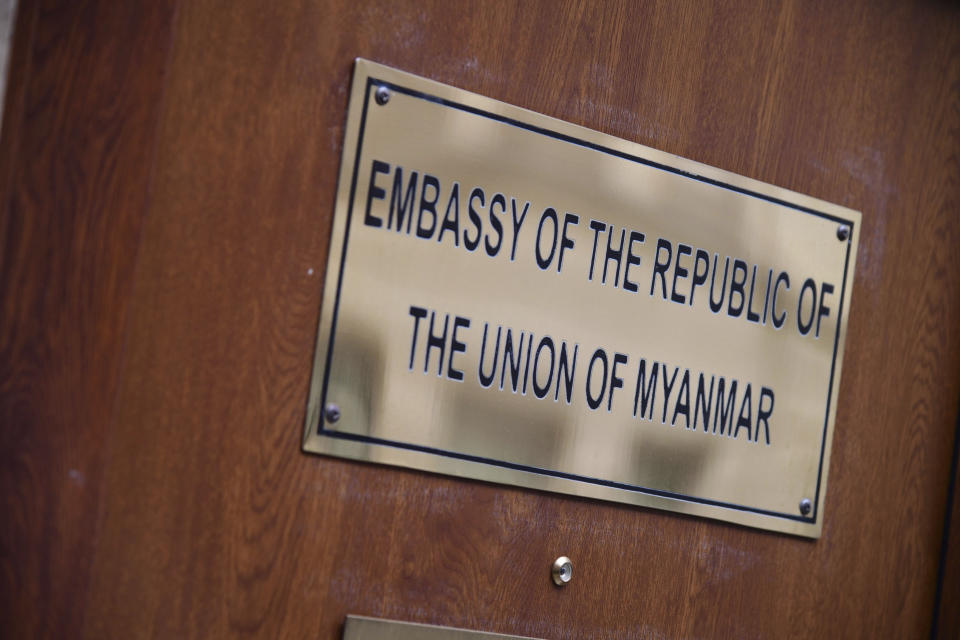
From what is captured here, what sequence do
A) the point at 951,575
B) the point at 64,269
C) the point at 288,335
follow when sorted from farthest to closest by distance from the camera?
the point at 951,575
the point at 288,335
the point at 64,269

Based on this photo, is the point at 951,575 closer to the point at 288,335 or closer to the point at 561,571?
the point at 561,571

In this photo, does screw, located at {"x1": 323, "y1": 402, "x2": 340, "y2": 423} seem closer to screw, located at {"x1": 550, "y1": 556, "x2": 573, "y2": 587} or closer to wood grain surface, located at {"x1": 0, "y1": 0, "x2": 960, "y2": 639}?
wood grain surface, located at {"x1": 0, "y1": 0, "x2": 960, "y2": 639}

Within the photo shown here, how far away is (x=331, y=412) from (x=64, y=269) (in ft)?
0.91

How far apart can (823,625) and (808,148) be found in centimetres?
59

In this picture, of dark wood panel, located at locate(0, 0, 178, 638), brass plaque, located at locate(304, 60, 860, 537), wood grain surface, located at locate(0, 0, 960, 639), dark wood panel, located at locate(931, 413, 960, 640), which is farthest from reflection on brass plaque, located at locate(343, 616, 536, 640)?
dark wood panel, located at locate(931, 413, 960, 640)

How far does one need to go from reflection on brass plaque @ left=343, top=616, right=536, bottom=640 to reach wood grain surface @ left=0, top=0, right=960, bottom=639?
14 mm

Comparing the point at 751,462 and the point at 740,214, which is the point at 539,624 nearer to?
the point at 751,462

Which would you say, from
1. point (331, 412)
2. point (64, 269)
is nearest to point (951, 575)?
point (331, 412)

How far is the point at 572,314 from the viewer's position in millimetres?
1219

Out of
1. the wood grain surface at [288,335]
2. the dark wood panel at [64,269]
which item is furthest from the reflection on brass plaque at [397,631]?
the dark wood panel at [64,269]

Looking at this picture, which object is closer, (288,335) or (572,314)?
(288,335)

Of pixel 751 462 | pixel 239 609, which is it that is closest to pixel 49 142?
pixel 239 609

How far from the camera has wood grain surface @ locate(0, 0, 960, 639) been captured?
979 mm

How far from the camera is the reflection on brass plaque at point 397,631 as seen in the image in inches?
43.1
